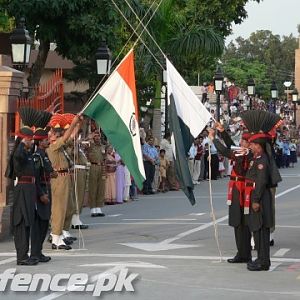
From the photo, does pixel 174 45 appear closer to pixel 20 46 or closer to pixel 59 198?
pixel 20 46

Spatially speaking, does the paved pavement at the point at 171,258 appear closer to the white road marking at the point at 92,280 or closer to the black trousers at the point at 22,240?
the white road marking at the point at 92,280

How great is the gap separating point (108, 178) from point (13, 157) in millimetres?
10650

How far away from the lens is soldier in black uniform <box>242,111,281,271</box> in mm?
11945

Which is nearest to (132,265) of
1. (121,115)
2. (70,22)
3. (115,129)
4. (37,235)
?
(37,235)

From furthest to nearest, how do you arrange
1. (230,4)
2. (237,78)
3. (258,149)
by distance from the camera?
(237,78) < (230,4) < (258,149)

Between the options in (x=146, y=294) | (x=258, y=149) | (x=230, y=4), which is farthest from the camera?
(x=230, y=4)

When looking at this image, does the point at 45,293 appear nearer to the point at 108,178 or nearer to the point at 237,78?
the point at 108,178

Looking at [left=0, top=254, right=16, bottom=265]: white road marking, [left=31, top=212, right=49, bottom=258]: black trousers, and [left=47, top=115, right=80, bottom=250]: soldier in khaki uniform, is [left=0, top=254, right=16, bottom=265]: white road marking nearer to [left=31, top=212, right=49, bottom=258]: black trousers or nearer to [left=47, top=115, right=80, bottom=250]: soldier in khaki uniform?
[left=31, top=212, right=49, bottom=258]: black trousers

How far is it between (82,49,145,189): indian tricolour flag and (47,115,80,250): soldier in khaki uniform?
1.07 meters

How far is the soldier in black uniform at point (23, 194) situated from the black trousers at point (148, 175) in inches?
547

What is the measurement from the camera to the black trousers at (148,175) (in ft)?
87.3

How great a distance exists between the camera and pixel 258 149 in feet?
40.0

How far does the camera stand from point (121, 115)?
43.0ft

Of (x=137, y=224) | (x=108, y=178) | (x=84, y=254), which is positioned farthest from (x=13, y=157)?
(x=108, y=178)
